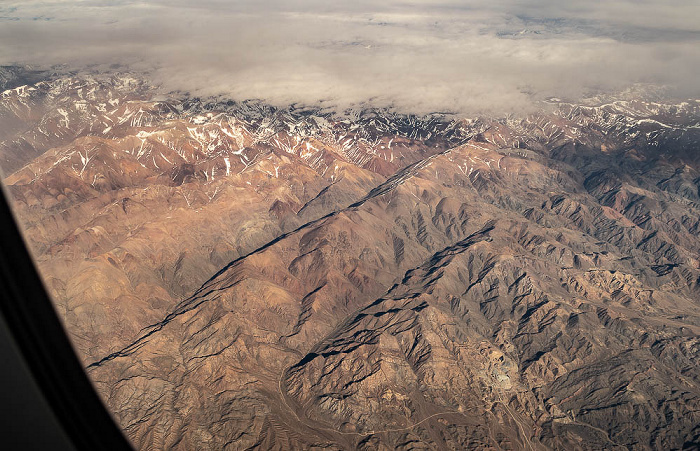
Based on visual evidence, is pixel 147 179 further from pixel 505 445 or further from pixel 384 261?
pixel 505 445

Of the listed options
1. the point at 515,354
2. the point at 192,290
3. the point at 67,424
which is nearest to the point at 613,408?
the point at 515,354

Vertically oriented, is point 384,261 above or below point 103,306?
below

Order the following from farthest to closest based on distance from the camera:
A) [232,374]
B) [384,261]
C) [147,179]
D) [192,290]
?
1. [147,179]
2. [384,261]
3. [192,290]
4. [232,374]

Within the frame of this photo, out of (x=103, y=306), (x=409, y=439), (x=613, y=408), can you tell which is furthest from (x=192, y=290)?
(x=613, y=408)

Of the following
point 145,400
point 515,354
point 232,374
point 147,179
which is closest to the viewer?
point 145,400

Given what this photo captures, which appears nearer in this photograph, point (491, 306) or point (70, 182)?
point (491, 306)

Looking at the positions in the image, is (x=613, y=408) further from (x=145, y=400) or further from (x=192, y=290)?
(x=192, y=290)

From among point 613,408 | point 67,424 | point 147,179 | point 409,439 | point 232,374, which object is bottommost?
point 613,408

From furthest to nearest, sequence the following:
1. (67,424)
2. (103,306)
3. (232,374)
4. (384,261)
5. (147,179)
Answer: (147,179) < (384,261) < (103,306) < (232,374) < (67,424)

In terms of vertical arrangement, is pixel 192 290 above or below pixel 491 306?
above
